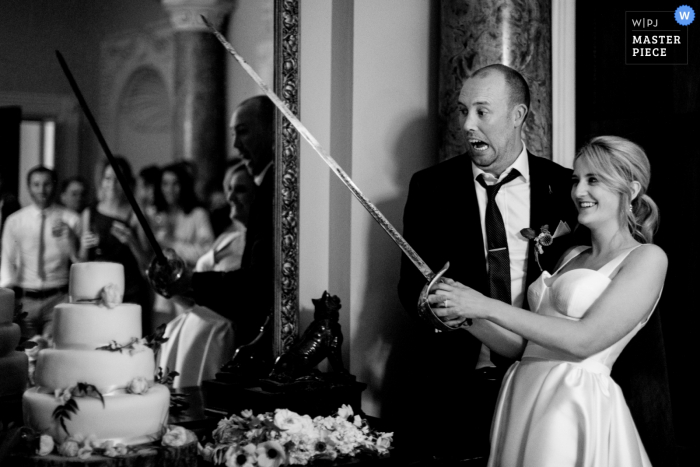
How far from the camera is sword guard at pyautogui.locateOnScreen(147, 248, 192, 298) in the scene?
10.6ft

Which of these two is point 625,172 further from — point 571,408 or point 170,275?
point 170,275

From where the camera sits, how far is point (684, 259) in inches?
148

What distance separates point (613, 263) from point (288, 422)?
3.86 ft

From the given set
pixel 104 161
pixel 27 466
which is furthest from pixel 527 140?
pixel 27 466

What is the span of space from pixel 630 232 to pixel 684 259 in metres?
1.24

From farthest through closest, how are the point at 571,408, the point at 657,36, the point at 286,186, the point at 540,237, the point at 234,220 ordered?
the point at 657,36 < the point at 286,186 < the point at 234,220 < the point at 540,237 < the point at 571,408

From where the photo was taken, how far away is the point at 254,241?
3.55 meters

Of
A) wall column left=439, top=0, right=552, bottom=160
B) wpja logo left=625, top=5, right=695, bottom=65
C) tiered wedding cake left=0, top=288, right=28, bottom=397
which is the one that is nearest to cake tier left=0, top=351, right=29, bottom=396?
tiered wedding cake left=0, top=288, right=28, bottom=397

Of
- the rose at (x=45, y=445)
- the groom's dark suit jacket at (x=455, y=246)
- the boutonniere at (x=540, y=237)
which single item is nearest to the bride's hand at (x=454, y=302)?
the boutonniere at (x=540, y=237)

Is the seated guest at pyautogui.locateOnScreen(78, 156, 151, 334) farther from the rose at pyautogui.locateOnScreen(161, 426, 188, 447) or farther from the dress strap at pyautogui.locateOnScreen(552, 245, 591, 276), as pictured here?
the dress strap at pyautogui.locateOnScreen(552, 245, 591, 276)

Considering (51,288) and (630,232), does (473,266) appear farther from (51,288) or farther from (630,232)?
(51,288)

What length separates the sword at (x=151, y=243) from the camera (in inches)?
121

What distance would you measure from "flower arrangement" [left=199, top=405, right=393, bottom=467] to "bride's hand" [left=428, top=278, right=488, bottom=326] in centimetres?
66

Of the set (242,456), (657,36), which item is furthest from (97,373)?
(657,36)
